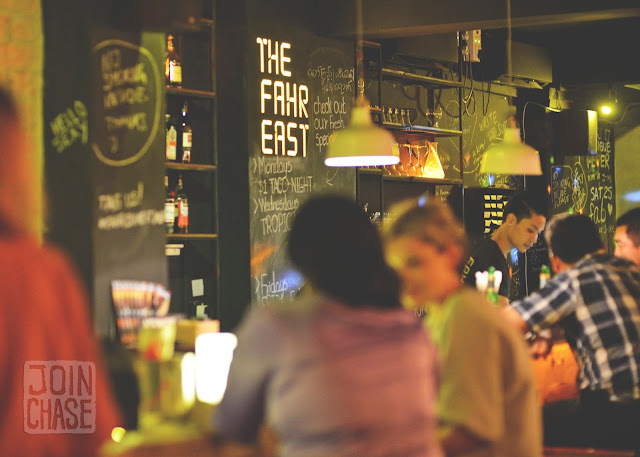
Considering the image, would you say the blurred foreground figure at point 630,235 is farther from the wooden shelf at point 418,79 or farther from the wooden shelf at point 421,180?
the wooden shelf at point 418,79

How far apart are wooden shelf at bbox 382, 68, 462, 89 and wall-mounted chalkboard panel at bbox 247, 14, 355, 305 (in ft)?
3.48

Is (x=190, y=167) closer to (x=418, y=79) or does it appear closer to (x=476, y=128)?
(x=418, y=79)

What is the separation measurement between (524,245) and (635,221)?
4.35 ft

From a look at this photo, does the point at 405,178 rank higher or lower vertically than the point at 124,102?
lower

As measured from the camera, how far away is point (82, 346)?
6.40 ft

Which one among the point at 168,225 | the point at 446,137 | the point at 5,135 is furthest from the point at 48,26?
the point at 446,137

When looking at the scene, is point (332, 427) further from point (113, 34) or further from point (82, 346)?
point (113, 34)

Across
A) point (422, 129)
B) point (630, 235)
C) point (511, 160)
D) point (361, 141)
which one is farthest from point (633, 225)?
point (422, 129)

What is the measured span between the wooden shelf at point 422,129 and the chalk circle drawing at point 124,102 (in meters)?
3.58

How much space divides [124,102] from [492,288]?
102 inches

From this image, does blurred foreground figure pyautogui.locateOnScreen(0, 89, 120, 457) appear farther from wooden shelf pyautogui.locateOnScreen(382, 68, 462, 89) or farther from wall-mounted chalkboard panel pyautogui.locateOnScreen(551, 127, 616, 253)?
wall-mounted chalkboard panel pyautogui.locateOnScreen(551, 127, 616, 253)

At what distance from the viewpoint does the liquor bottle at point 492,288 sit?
5.70 m

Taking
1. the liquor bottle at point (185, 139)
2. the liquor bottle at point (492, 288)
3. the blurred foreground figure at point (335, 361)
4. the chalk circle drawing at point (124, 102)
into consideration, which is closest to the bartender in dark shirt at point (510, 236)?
the liquor bottle at point (492, 288)

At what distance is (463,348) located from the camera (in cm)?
270
